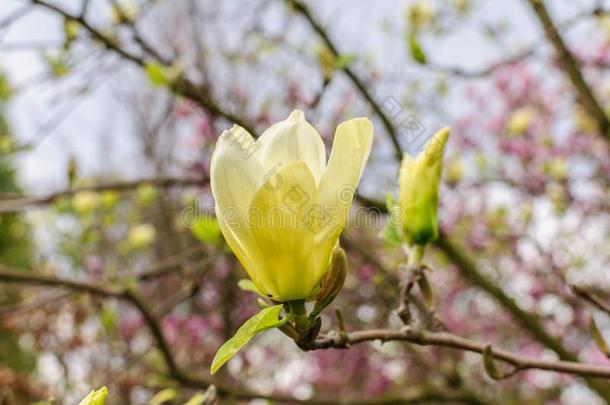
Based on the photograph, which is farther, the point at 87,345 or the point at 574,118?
the point at 87,345

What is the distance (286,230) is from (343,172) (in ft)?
0.19

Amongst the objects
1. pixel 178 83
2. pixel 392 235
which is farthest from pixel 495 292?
pixel 392 235

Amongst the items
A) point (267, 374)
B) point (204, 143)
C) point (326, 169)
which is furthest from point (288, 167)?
point (267, 374)

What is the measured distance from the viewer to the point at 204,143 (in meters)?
3.88

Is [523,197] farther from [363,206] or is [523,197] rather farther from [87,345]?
[87,345]

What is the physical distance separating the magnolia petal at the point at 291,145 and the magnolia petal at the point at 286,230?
0.07 ft

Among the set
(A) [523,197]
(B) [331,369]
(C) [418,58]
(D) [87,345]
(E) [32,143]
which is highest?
(E) [32,143]

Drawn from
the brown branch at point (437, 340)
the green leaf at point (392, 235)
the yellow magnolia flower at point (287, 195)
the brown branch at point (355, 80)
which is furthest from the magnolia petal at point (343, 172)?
the brown branch at point (355, 80)

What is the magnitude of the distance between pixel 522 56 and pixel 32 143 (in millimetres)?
1237

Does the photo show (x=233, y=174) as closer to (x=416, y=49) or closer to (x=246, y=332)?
(x=246, y=332)

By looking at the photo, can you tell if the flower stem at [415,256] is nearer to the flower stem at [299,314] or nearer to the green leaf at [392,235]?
the green leaf at [392,235]

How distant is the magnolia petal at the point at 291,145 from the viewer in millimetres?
474

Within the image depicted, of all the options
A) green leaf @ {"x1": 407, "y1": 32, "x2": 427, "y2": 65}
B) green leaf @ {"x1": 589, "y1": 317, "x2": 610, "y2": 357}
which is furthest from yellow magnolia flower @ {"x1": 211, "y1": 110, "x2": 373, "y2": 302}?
green leaf @ {"x1": 407, "y1": 32, "x2": 427, "y2": 65}

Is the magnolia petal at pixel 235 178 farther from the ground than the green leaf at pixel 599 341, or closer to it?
farther from the ground
